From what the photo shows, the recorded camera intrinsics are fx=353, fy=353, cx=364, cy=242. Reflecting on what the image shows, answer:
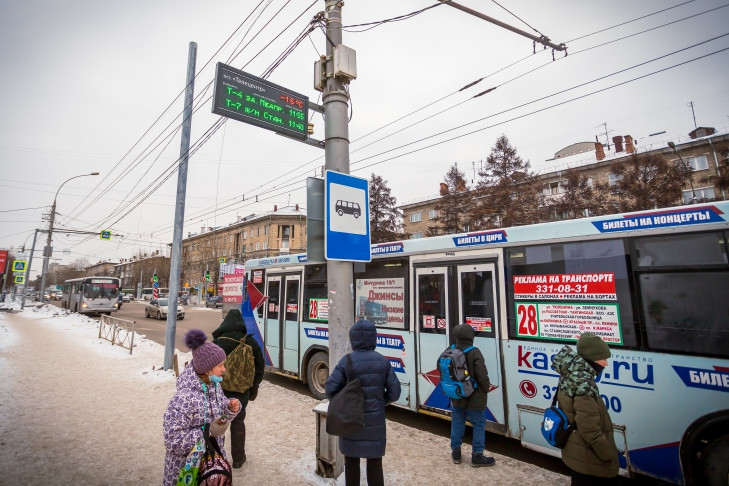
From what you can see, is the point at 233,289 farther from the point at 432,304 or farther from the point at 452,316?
the point at 452,316

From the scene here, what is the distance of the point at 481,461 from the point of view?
4492 mm

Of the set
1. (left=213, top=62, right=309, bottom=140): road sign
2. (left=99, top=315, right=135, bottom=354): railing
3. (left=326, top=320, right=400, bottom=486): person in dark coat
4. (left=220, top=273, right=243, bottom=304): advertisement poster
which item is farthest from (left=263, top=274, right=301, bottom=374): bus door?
(left=99, top=315, right=135, bottom=354): railing

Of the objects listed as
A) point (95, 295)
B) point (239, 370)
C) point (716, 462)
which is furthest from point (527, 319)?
point (95, 295)

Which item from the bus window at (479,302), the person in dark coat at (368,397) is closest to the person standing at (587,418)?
the person in dark coat at (368,397)

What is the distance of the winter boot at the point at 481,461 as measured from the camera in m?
4.49

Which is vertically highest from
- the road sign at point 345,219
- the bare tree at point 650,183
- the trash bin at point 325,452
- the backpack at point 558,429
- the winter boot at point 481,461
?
the bare tree at point 650,183

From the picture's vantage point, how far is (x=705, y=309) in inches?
146

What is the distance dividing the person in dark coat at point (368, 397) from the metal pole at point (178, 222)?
826 centimetres

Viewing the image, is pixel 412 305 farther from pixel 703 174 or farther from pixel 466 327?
pixel 703 174

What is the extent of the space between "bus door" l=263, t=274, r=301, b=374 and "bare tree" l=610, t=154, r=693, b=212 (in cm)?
2240

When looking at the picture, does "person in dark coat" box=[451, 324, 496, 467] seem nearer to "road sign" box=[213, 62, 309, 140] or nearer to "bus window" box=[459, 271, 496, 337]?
"bus window" box=[459, 271, 496, 337]

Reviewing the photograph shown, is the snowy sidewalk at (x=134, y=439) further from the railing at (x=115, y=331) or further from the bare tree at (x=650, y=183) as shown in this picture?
the bare tree at (x=650, y=183)

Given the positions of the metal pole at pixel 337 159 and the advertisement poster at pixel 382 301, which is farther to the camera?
the advertisement poster at pixel 382 301

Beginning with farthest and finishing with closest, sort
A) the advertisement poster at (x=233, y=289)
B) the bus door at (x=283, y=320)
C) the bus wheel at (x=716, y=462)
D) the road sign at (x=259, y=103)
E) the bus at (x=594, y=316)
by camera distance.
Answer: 1. the advertisement poster at (x=233, y=289)
2. the bus door at (x=283, y=320)
3. the road sign at (x=259, y=103)
4. the bus at (x=594, y=316)
5. the bus wheel at (x=716, y=462)
